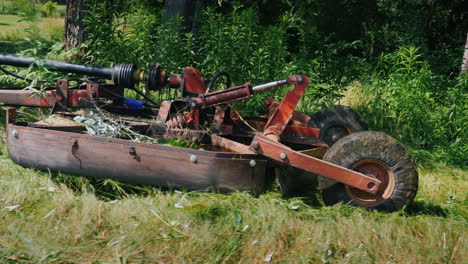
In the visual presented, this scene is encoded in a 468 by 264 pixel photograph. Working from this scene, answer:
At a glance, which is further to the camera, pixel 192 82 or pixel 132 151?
pixel 192 82

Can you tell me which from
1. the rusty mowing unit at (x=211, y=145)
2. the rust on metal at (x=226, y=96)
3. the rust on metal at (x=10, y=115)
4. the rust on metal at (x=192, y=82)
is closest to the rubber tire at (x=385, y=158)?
the rusty mowing unit at (x=211, y=145)

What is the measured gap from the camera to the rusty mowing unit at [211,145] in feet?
14.2

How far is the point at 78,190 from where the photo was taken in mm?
4879

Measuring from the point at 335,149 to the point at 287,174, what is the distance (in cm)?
54

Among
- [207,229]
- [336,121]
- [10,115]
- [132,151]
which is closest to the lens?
[207,229]

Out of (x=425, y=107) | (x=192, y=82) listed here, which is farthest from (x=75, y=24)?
(x=425, y=107)

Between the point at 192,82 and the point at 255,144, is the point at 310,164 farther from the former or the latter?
the point at 192,82

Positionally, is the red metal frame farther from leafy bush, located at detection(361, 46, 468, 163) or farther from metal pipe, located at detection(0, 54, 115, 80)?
leafy bush, located at detection(361, 46, 468, 163)

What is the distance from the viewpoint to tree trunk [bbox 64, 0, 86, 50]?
26.9 feet

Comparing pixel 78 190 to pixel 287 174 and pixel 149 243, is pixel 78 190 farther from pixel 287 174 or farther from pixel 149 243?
pixel 287 174

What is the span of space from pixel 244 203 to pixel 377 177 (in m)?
1.23

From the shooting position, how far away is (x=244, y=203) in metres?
4.39

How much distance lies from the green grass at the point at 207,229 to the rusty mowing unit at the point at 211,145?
0.58ft

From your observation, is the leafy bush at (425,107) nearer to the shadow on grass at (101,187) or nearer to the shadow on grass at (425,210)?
the shadow on grass at (425,210)
